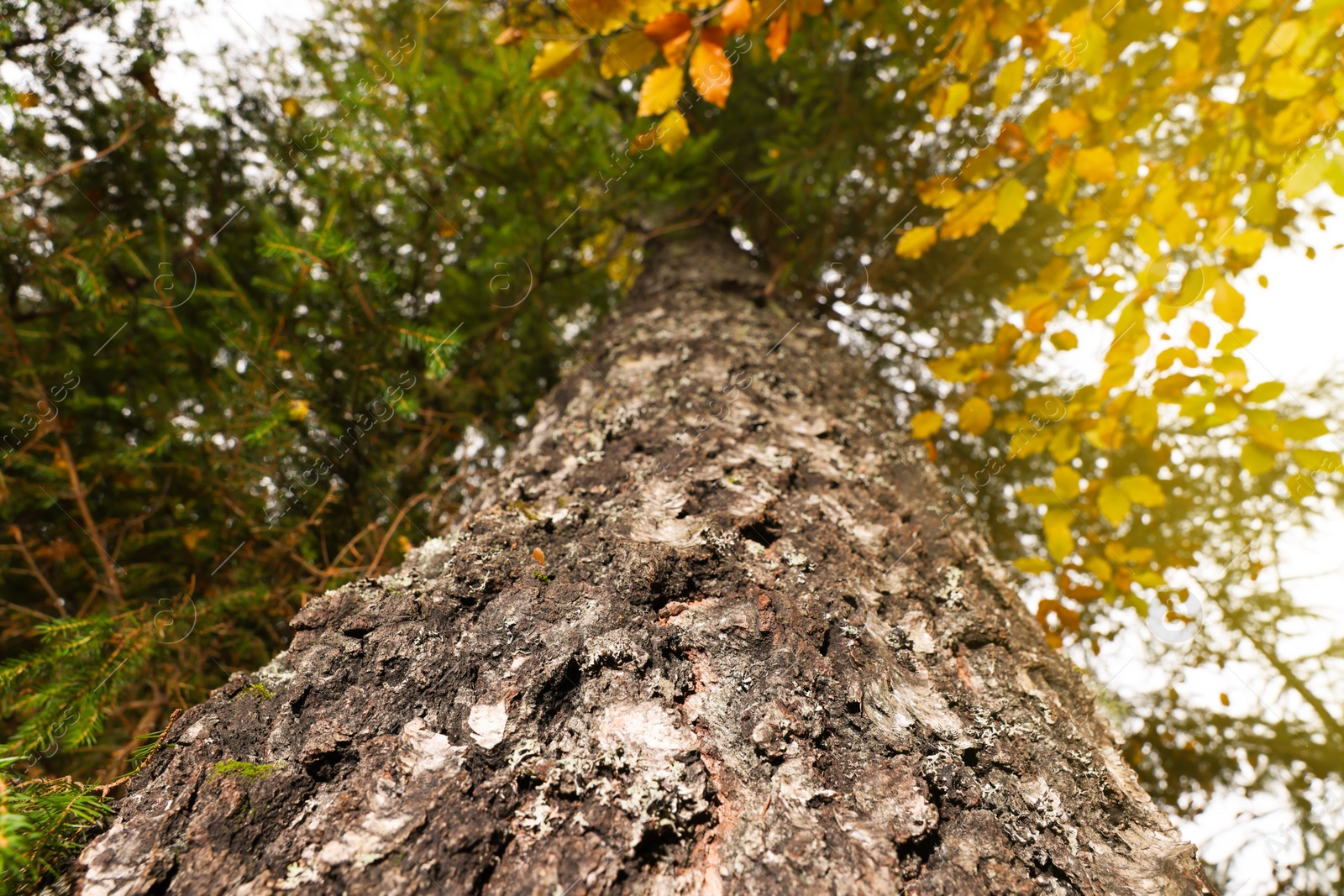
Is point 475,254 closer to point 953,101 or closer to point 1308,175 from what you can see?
point 953,101

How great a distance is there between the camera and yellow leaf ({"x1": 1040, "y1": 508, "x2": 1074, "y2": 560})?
8.06 feet

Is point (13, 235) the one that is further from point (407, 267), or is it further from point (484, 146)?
point (484, 146)

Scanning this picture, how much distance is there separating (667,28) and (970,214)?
5.29 ft

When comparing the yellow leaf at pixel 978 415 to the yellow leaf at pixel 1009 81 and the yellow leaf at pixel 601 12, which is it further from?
the yellow leaf at pixel 601 12

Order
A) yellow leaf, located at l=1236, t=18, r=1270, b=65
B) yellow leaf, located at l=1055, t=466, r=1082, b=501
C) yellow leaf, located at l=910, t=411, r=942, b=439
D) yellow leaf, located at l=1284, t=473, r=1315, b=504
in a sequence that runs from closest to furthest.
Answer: yellow leaf, located at l=1236, t=18, r=1270, b=65, yellow leaf, located at l=1055, t=466, r=1082, b=501, yellow leaf, located at l=910, t=411, r=942, b=439, yellow leaf, located at l=1284, t=473, r=1315, b=504

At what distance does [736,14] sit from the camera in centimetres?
151

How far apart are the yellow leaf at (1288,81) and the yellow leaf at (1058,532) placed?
1.66m

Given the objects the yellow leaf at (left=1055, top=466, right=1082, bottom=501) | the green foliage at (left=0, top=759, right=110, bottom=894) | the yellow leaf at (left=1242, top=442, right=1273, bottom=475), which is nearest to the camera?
the green foliage at (left=0, top=759, right=110, bottom=894)

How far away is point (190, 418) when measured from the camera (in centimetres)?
263

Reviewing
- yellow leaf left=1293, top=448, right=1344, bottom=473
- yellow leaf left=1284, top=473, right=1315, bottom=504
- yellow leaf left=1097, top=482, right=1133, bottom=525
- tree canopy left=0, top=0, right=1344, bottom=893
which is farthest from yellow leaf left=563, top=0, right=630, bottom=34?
yellow leaf left=1284, top=473, right=1315, bottom=504

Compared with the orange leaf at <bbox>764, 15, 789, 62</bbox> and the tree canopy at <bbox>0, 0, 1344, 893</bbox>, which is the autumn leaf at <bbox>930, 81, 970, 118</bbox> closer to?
the tree canopy at <bbox>0, 0, 1344, 893</bbox>

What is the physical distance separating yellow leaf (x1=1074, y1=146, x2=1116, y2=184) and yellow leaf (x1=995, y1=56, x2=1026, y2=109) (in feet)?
1.16

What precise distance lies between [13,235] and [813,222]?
4199 millimetres

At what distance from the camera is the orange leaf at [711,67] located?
156cm
